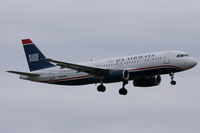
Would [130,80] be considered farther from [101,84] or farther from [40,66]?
[40,66]

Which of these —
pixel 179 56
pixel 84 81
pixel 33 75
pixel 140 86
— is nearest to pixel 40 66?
pixel 33 75

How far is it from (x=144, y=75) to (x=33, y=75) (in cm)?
1758

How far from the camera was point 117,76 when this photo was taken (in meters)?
81.4

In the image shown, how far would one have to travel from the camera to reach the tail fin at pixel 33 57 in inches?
3632

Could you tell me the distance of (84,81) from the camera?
286 feet

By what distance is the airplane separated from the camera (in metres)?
80.8

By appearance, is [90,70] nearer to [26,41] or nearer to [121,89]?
[121,89]

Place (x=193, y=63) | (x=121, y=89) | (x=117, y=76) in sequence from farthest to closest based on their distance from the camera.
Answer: (x=121, y=89)
(x=117, y=76)
(x=193, y=63)

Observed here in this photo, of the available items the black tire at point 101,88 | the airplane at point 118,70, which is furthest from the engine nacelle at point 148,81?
the black tire at point 101,88

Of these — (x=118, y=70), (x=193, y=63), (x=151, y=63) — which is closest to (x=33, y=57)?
(x=118, y=70)

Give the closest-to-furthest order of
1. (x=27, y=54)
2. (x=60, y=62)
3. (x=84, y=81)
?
(x=60, y=62), (x=84, y=81), (x=27, y=54)

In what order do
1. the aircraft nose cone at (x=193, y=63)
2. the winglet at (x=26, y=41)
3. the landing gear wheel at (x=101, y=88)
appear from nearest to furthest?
the aircraft nose cone at (x=193, y=63), the landing gear wheel at (x=101, y=88), the winglet at (x=26, y=41)

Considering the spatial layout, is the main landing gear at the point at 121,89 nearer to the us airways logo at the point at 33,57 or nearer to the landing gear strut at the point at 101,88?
the landing gear strut at the point at 101,88

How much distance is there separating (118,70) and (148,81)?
7152mm
